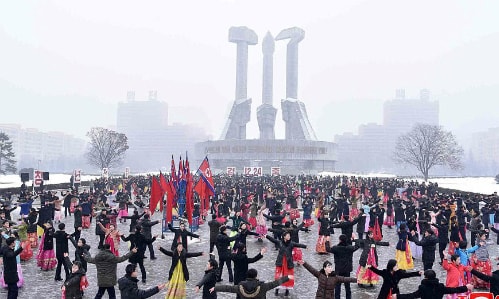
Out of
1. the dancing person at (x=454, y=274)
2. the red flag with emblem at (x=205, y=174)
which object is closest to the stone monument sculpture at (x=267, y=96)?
the red flag with emblem at (x=205, y=174)

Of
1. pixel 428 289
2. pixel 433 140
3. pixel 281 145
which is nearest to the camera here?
pixel 428 289

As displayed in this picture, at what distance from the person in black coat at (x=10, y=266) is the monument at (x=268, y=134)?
90350mm

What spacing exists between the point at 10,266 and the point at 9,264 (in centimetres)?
5

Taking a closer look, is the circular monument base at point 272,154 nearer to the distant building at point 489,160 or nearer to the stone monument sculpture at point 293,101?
the stone monument sculpture at point 293,101

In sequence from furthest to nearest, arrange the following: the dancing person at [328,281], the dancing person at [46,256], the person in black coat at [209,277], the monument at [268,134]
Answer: the monument at [268,134], the dancing person at [46,256], the person in black coat at [209,277], the dancing person at [328,281]

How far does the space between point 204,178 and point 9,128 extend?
658ft

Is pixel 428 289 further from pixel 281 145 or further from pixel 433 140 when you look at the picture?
pixel 281 145

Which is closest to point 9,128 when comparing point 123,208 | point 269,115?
point 269,115

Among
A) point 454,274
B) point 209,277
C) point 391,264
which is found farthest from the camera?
point 454,274

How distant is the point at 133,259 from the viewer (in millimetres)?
11562

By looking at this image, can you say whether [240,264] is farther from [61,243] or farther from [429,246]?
[429,246]

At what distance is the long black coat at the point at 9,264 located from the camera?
9758 millimetres

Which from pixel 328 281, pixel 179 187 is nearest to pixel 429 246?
pixel 328 281

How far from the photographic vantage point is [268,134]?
114 meters
